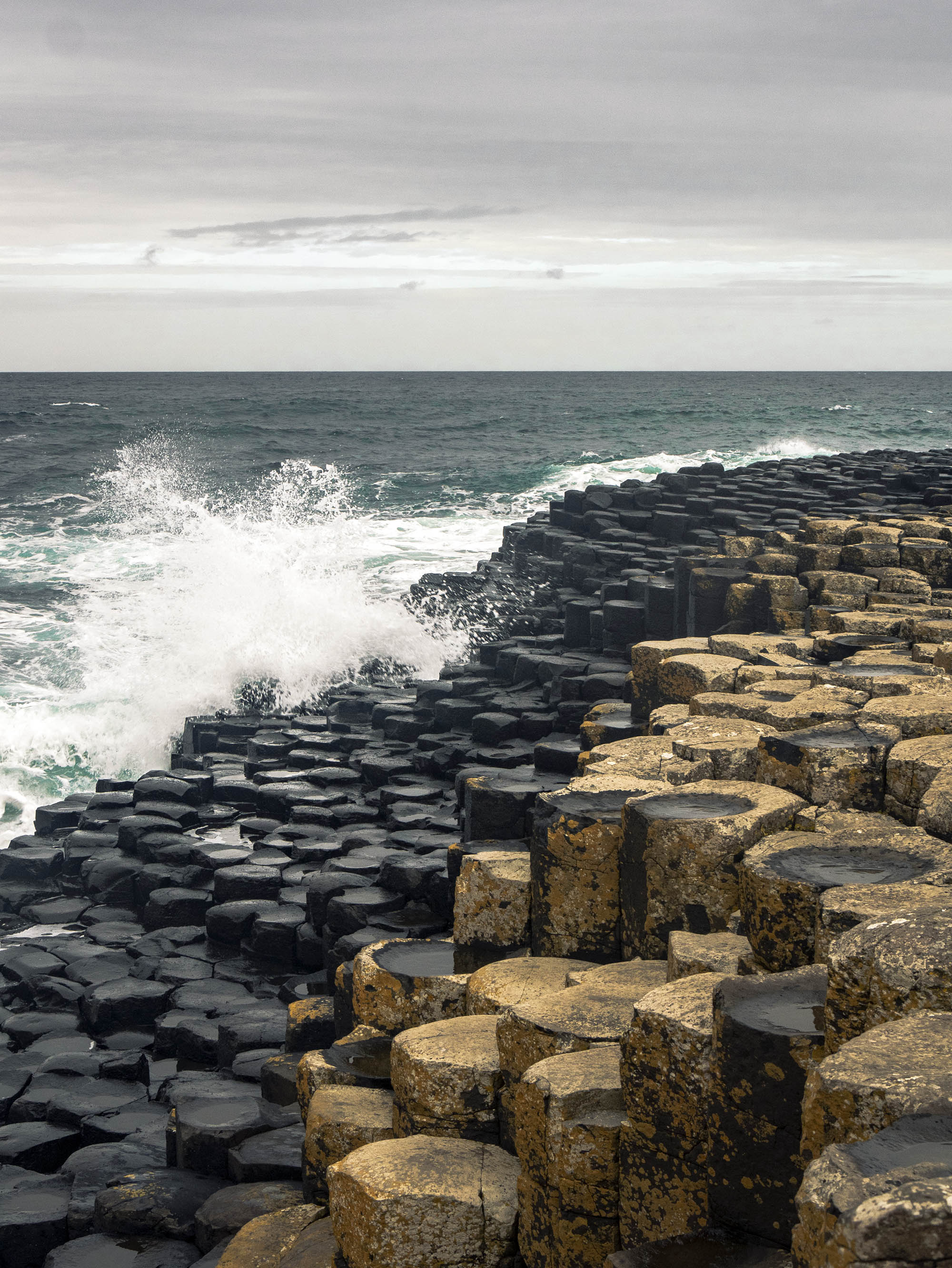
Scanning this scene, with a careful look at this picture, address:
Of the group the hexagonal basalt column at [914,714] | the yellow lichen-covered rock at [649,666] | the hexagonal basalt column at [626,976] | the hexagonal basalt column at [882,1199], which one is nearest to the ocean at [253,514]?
the yellow lichen-covered rock at [649,666]

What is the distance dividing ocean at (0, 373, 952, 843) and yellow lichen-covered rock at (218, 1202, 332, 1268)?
6.26 m

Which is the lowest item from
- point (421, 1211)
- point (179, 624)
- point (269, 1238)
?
point (269, 1238)

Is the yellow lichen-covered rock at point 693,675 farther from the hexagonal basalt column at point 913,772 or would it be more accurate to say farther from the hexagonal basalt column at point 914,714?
the hexagonal basalt column at point 913,772

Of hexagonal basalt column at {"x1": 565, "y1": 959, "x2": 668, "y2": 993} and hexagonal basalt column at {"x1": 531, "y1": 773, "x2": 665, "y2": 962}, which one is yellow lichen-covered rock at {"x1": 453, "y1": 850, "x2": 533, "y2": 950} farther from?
hexagonal basalt column at {"x1": 565, "y1": 959, "x2": 668, "y2": 993}

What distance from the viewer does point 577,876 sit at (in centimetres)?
360

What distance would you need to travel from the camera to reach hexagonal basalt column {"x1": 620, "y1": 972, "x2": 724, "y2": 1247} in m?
2.28

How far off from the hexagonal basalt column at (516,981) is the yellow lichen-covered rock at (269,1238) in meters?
0.71

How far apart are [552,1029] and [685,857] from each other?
28.3 inches

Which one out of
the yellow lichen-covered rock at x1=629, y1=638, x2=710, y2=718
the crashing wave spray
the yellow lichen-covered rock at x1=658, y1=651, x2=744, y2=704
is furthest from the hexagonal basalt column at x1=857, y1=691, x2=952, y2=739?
the crashing wave spray

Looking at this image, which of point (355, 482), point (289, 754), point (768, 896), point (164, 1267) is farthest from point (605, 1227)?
point (355, 482)

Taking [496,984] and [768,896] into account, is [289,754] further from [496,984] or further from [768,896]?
[768,896]

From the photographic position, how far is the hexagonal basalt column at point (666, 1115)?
2283 mm

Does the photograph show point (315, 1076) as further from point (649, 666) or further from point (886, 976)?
point (649, 666)

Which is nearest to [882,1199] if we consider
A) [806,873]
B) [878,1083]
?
[878,1083]
